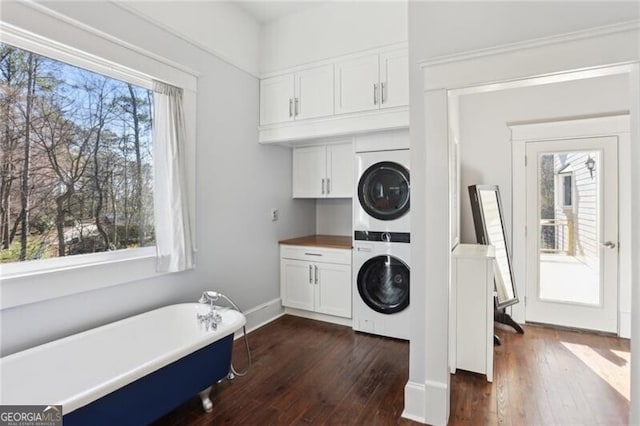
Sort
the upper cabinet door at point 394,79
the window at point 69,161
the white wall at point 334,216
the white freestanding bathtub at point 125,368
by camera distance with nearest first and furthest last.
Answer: the white freestanding bathtub at point 125,368
the window at point 69,161
the upper cabinet door at point 394,79
the white wall at point 334,216

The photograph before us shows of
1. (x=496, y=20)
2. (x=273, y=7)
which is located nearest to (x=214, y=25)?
(x=273, y=7)

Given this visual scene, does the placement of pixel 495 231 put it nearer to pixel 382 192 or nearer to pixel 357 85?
pixel 382 192

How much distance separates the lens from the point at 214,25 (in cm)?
296

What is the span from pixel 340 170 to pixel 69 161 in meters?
2.47

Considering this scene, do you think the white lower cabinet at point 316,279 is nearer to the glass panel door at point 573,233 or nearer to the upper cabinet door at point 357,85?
the upper cabinet door at point 357,85

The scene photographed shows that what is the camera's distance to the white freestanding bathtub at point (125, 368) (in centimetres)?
152

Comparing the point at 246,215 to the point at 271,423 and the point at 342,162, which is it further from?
the point at 271,423

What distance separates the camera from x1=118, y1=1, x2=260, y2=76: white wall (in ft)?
8.15

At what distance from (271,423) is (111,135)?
226cm

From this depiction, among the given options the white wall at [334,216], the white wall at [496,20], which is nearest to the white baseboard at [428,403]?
the white wall at [496,20]

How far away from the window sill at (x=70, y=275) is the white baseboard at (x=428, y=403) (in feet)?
6.66

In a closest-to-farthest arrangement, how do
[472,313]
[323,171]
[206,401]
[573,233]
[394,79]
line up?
[206,401] < [472,313] < [394,79] < [573,233] < [323,171]

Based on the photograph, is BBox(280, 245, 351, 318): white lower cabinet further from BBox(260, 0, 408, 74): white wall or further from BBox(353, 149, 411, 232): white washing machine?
BBox(260, 0, 408, 74): white wall

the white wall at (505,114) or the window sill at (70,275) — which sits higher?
the white wall at (505,114)
